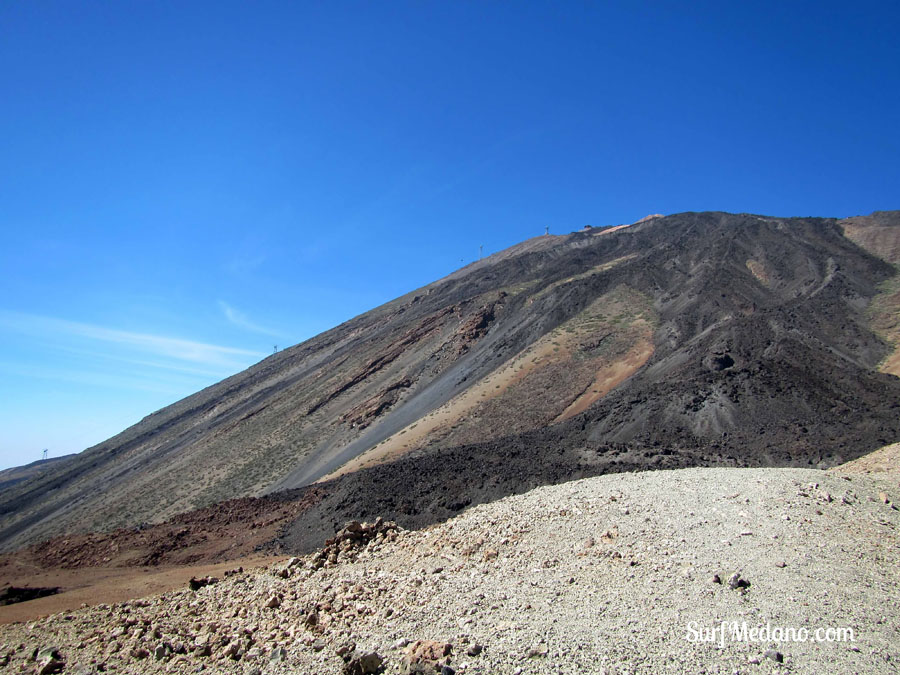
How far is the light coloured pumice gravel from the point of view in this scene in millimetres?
6062

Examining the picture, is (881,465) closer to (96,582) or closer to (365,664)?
(365,664)

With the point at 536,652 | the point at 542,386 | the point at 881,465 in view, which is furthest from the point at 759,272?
the point at 536,652

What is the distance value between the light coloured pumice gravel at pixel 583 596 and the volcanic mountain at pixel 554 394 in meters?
6.73

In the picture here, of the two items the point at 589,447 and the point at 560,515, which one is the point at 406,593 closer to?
the point at 560,515

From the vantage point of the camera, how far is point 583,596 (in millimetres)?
7512

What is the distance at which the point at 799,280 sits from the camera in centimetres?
4784

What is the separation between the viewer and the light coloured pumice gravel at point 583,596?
239 inches

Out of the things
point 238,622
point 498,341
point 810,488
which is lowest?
point 238,622

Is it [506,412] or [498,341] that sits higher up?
[498,341]

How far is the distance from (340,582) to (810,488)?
9570 millimetres

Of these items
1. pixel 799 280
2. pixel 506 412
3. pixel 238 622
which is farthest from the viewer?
pixel 799 280

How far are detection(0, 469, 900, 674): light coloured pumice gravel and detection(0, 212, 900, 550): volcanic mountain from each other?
6732mm

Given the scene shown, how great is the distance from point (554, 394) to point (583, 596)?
2800cm

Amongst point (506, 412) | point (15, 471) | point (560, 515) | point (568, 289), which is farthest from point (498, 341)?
point (15, 471)
